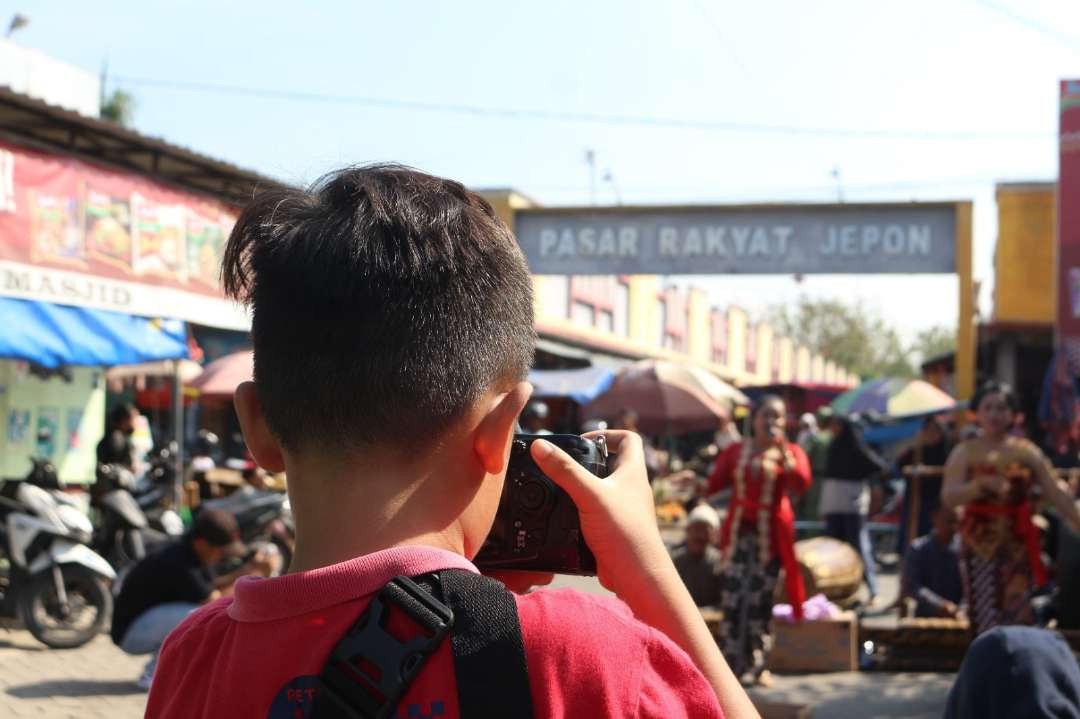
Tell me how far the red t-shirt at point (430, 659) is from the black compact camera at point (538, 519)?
0.18 meters

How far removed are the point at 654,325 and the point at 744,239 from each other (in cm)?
2224

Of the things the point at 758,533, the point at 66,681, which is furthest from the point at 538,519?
the point at 66,681

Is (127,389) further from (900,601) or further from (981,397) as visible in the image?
(981,397)

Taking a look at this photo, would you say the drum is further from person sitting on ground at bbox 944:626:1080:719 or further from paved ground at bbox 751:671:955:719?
person sitting on ground at bbox 944:626:1080:719

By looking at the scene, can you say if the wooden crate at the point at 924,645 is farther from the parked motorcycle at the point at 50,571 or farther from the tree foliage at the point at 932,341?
the tree foliage at the point at 932,341

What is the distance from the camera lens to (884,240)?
56.6 ft

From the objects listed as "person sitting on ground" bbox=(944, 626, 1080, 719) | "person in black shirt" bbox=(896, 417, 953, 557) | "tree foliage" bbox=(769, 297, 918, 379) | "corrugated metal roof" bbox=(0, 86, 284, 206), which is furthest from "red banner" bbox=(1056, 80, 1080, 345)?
"tree foliage" bbox=(769, 297, 918, 379)

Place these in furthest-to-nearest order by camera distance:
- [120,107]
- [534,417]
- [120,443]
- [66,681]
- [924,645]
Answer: [120,107]
[534,417]
[120,443]
[924,645]
[66,681]

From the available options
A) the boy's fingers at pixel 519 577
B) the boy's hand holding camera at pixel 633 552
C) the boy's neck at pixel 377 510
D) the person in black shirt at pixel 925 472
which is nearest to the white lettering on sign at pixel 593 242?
the person in black shirt at pixel 925 472

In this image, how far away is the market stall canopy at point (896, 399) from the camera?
17967mm

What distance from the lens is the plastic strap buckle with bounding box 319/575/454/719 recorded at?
1.07 metres

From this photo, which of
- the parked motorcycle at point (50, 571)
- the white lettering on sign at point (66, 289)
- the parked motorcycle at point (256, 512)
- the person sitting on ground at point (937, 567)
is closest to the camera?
the parked motorcycle at point (50, 571)

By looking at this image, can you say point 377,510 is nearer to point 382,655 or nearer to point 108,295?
point 382,655

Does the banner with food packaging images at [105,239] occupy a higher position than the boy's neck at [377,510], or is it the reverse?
the banner with food packaging images at [105,239]
